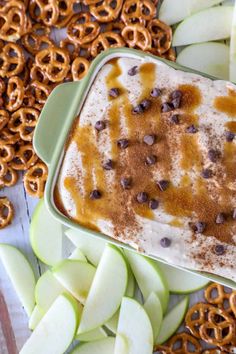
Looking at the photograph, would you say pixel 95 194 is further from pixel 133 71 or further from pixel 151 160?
pixel 133 71

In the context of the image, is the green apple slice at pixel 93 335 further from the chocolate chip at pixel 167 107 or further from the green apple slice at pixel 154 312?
the chocolate chip at pixel 167 107

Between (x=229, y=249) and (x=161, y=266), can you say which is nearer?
(x=229, y=249)

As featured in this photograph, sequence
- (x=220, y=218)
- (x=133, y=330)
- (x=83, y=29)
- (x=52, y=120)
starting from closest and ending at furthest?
(x=220, y=218), (x=52, y=120), (x=133, y=330), (x=83, y=29)

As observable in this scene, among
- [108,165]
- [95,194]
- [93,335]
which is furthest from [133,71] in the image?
[93,335]

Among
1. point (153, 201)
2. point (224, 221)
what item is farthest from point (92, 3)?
point (224, 221)

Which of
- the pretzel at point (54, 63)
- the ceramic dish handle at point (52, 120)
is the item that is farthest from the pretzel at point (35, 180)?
the pretzel at point (54, 63)

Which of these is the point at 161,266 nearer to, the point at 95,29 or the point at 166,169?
the point at 166,169

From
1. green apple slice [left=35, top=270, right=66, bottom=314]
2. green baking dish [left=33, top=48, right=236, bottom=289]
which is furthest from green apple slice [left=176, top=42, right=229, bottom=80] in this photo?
green apple slice [left=35, top=270, right=66, bottom=314]
